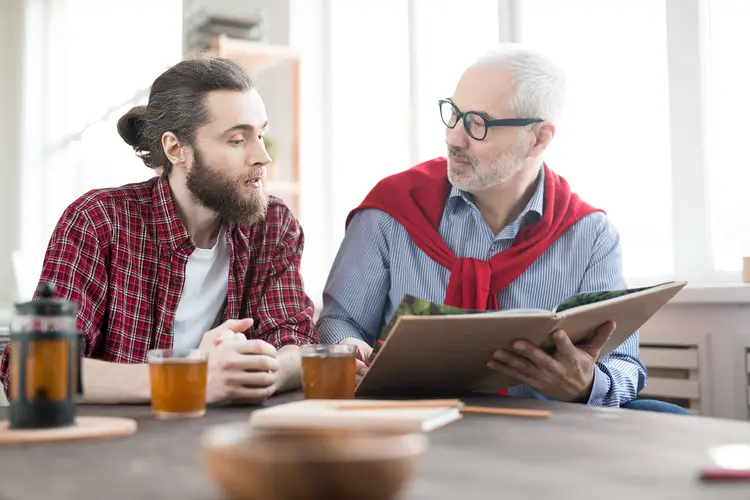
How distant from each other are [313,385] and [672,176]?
1.56 meters

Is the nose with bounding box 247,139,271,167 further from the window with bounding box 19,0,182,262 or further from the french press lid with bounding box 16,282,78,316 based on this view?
the window with bounding box 19,0,182,262

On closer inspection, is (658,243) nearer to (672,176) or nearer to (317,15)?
(672,176)

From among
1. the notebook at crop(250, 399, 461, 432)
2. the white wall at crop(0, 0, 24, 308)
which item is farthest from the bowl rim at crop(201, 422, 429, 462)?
the white wall at crop(0, 0, 24, 308)

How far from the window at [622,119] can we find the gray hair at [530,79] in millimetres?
332

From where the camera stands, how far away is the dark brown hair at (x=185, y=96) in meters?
1.98

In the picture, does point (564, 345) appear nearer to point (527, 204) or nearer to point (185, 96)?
point (527, 204)

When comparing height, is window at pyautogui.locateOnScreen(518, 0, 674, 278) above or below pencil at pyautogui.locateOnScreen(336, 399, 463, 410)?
above

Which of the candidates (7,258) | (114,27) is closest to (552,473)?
(114,27)

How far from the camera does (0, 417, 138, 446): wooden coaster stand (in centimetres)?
93

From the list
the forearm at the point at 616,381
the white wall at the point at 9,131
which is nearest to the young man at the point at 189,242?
the forearm at the point at 616,381

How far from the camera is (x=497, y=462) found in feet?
2.65

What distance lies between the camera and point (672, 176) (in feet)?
7.97

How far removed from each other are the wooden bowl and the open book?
552mm

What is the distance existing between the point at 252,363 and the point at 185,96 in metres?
0.89
